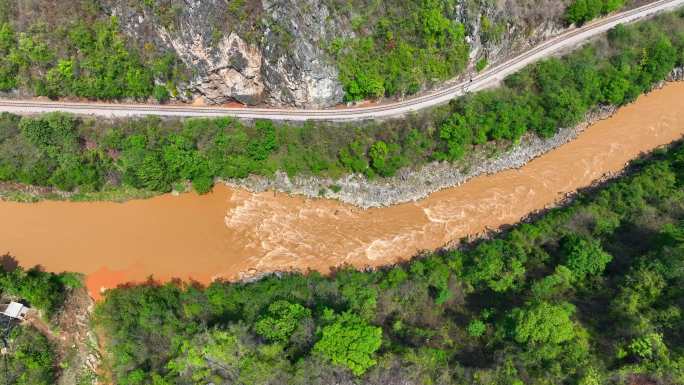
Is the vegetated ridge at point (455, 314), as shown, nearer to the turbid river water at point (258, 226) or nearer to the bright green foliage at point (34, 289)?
the bright green foliage at point (34, 289)

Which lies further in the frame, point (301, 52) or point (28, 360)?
point (301, 52)

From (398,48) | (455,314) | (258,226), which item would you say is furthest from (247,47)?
(455,314)

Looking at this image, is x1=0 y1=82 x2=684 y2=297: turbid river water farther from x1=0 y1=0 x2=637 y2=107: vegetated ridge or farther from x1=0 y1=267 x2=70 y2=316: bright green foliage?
x1=0 y1=0 x2=637 y2=107: vegetated ridge

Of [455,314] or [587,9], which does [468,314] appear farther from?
[587,9]

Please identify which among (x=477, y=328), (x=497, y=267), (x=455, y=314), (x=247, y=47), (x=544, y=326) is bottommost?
(x=455, y=314)

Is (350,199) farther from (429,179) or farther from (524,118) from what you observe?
(524,118)
